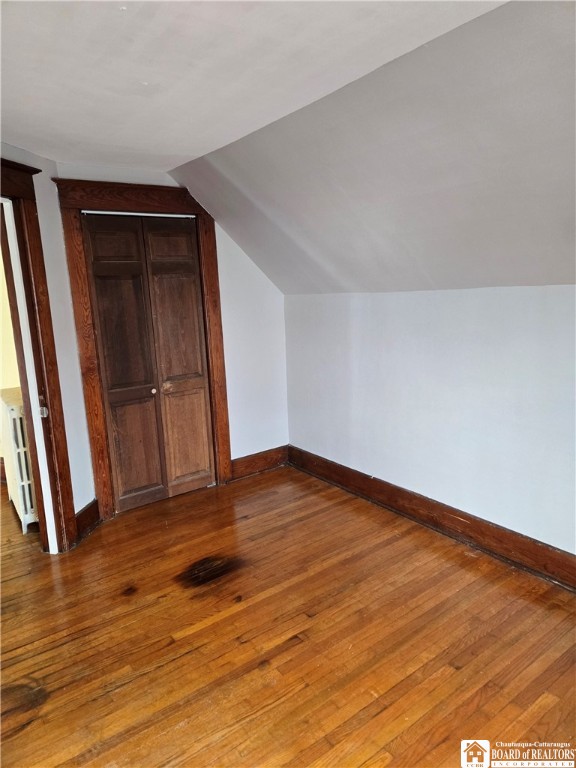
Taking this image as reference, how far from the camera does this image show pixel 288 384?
4.45 m

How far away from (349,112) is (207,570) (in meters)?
2.50

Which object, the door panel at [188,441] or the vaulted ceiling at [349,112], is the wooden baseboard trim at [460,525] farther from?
the vaulted ceiling at [349,112]

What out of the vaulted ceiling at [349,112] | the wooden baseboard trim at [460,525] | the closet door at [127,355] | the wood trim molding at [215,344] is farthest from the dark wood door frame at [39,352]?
the wooden baseboard trim at [460,525]

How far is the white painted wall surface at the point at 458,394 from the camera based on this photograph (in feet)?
8.38

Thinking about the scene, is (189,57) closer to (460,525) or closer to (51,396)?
(51,396)

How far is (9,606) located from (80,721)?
0.98 meters

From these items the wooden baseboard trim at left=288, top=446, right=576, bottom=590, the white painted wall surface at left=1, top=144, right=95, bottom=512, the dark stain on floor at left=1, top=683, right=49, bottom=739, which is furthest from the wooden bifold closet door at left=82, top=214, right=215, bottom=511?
the dark stain on floor at left=1, top=683, right=49, bottom=739

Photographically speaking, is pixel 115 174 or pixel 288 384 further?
pixel 288 384

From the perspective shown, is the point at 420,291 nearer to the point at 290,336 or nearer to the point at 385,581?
the point at 290,336

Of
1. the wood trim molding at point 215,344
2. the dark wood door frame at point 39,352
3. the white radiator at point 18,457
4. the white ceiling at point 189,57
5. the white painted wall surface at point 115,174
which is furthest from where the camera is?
the wood trim molding at point 215,344

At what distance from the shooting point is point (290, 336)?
432cm

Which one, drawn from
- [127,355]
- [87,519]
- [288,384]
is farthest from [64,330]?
[288,384]

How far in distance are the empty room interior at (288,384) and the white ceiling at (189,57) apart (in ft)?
0.04

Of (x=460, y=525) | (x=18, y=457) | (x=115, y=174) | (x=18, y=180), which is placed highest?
(x=115, y=174)
